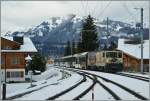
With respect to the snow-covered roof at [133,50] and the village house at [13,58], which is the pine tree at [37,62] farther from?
the snow-covered roof at [133,50]

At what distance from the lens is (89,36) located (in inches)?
4392

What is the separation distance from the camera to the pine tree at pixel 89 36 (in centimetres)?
11106

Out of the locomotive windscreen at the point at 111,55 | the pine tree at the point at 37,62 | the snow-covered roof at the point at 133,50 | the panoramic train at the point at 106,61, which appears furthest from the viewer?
the pine tree at the point at 37,62

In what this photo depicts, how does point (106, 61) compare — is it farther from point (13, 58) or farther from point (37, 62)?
point (37, 62)

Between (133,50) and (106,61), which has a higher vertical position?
(133,50)

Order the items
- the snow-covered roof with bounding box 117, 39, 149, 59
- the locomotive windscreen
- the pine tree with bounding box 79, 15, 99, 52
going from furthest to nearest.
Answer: the pine tree with bounding box 79, 15, 99, 52
the snow-covered roof with bounding box 117, 39, 149, 59
the locomotive windscreen

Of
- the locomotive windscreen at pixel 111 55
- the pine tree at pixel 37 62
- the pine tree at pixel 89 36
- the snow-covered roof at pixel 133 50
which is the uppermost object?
the pine tree at pixel 89 36

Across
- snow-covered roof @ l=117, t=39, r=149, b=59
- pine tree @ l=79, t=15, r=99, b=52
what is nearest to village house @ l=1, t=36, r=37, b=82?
snow-covered roof @ l=117, t=39, r=149, b=59

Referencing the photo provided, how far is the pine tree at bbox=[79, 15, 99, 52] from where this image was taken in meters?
111

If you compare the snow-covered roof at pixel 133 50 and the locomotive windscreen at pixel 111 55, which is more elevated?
the snow-covered roof at pixel 133 50

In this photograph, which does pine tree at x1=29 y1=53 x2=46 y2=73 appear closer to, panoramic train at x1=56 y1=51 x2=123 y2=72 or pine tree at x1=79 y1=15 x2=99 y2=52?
pine tree at x1=79 y1=15 x2=99 y2=52

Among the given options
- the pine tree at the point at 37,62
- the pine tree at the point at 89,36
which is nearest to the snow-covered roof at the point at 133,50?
the pine tree at the point at 37,62

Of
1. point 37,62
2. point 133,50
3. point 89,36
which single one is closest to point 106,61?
point 133,50

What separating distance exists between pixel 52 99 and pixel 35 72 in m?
63.1
